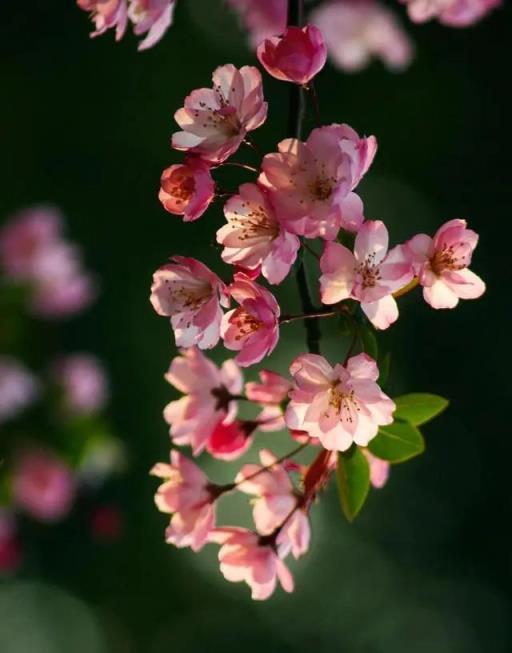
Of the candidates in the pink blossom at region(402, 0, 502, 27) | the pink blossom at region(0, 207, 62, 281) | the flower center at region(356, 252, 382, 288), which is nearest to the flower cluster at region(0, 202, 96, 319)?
the pink blossom at region(0, 207, 62, 281)

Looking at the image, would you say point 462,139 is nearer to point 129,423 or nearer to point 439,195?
point 439,195

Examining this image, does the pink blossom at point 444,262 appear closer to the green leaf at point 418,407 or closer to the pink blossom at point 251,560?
the green leaf at point 418,407

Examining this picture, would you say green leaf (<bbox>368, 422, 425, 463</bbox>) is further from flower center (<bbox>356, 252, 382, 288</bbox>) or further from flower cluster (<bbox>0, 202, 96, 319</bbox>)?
flower cluster (<bbox>0, 202, 96, 319</bbox>)

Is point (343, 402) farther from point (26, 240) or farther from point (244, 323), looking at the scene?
point (26, 240)

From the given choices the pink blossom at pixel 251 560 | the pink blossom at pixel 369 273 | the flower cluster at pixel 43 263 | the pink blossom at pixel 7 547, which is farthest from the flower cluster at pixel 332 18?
the pink blossom at pixel 7 547

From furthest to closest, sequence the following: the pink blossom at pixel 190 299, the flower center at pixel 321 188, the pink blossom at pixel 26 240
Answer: the pink blossom at pixel 26 240 < the pink blossom at pixel 190 299 < the flower center at pixel 321 188

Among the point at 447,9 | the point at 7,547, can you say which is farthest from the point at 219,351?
the point at 447,9
